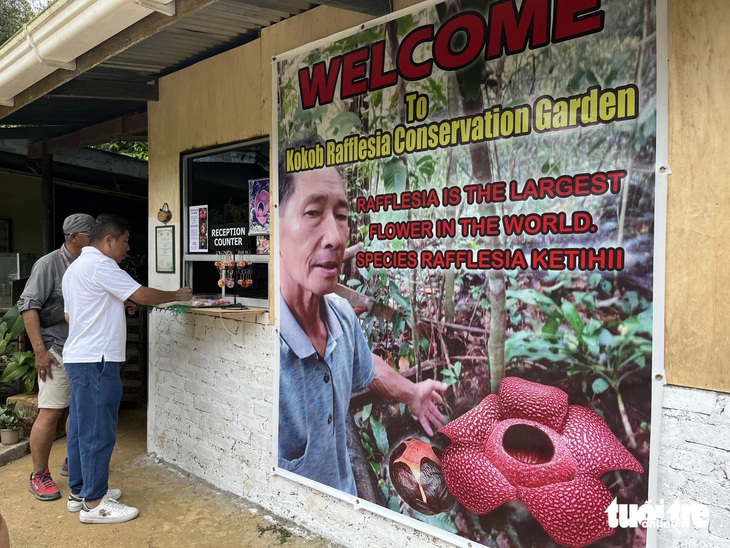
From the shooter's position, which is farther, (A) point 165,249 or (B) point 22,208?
(B) point 22,208

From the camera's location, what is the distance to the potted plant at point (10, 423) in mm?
5355

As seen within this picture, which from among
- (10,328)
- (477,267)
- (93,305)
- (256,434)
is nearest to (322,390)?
(256,434)

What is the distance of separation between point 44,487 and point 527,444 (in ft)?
11.8

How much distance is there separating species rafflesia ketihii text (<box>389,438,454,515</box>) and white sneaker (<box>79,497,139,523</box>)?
6.46 ft

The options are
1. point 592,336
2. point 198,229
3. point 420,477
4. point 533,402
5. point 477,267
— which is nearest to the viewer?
point 592,336

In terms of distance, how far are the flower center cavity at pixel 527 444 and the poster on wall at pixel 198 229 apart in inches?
110

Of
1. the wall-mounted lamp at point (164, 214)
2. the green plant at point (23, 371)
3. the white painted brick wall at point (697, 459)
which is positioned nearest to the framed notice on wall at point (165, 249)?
the wall-mounted lamp at point (164, 214)

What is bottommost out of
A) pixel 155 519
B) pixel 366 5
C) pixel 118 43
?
pixel 155 519

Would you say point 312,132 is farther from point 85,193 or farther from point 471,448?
point 85,193

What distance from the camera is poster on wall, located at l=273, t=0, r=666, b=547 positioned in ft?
7.65

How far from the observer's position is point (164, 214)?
16.1ft

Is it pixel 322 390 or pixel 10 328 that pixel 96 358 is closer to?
pixel 322 390

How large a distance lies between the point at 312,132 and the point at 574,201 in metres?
1.70

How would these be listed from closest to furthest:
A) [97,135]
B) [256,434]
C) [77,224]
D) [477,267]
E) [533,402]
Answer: [533,402] < [477,267] < [256,434] < [77,224] < [97,135]
